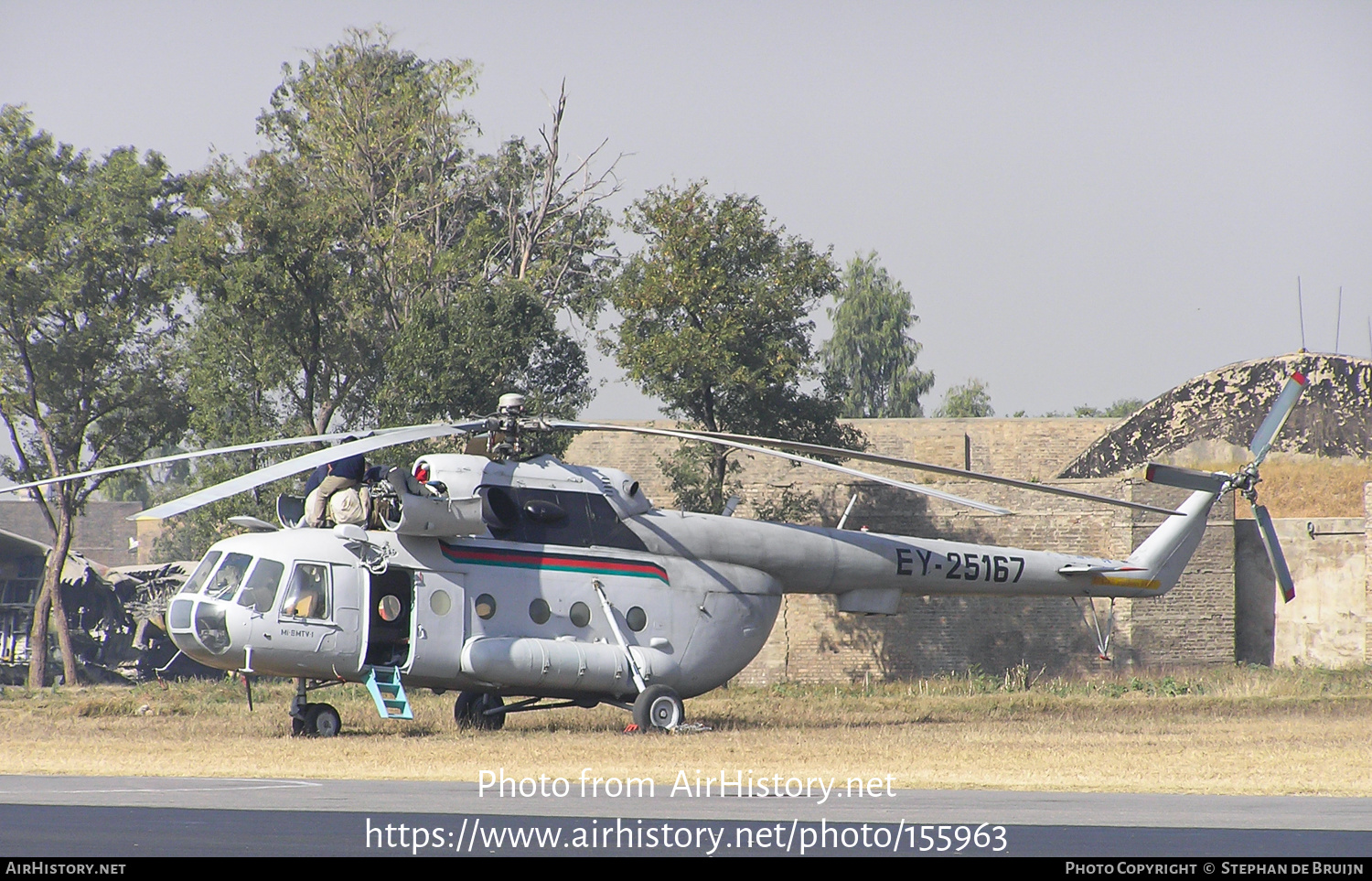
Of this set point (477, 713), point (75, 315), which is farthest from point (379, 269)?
point (477, 713)

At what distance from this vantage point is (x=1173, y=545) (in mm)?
20578

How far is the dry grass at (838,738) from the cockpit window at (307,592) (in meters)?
1.38

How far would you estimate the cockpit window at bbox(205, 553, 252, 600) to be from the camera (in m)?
15.9

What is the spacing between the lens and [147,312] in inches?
1404

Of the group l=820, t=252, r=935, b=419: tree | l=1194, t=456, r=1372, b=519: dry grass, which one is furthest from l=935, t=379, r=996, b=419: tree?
l=1194, t=456, r=1372, b=519: dry grass

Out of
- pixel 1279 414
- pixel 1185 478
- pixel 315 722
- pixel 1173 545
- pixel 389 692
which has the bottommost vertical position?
pixel 315 722

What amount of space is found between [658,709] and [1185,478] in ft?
23.0

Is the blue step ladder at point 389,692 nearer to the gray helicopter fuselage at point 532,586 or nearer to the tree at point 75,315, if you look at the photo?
the gray helicopter fuselage at point 532,586

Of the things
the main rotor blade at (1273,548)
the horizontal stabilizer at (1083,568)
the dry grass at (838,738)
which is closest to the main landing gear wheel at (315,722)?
the dry grass at (838,738)

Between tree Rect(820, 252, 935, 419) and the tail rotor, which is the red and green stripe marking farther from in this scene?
tree Rect(820, 252, 935, 419)

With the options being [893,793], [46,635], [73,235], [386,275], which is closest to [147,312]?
[73,235]

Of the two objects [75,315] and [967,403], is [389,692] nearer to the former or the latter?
[75,315]

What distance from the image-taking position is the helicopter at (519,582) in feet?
52.4

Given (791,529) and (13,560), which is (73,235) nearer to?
(13,560)
